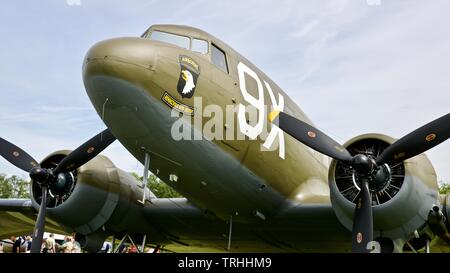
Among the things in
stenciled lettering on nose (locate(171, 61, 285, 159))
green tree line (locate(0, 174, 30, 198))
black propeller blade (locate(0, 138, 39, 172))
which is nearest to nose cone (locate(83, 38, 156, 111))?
stenciled lettering on nose (locate(171, 61, 285, 159))

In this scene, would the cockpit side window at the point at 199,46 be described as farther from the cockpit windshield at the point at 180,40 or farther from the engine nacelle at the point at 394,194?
the engine nacelle at the point at 394,194

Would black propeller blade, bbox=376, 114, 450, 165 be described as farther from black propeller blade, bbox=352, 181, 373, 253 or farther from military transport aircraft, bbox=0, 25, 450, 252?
black propeller blade, bbox=352, 181, 373, 253

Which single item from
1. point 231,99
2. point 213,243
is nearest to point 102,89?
point 231,99

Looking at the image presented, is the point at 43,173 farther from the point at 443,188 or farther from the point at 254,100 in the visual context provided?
the point at 443,188

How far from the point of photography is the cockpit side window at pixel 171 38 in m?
9.24

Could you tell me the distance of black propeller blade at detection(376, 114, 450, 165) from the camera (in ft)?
28.3

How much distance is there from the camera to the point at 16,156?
463 inches

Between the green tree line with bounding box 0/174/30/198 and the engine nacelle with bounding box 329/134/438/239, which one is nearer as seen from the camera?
the engine nacelle with bounding box 329/134/438/239

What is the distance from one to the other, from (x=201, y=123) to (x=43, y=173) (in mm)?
4576

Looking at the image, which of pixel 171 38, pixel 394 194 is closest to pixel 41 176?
pixel 171 38

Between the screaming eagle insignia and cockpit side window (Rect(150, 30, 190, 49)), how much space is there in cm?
59

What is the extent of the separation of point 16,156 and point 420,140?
881 cm

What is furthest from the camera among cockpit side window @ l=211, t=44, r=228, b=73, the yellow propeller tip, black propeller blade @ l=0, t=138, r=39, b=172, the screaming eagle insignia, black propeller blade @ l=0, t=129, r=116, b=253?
black propeller blade @ l=0, t=138, r=39, b=172

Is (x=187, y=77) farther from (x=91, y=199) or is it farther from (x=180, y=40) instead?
(x=91, y=199)
